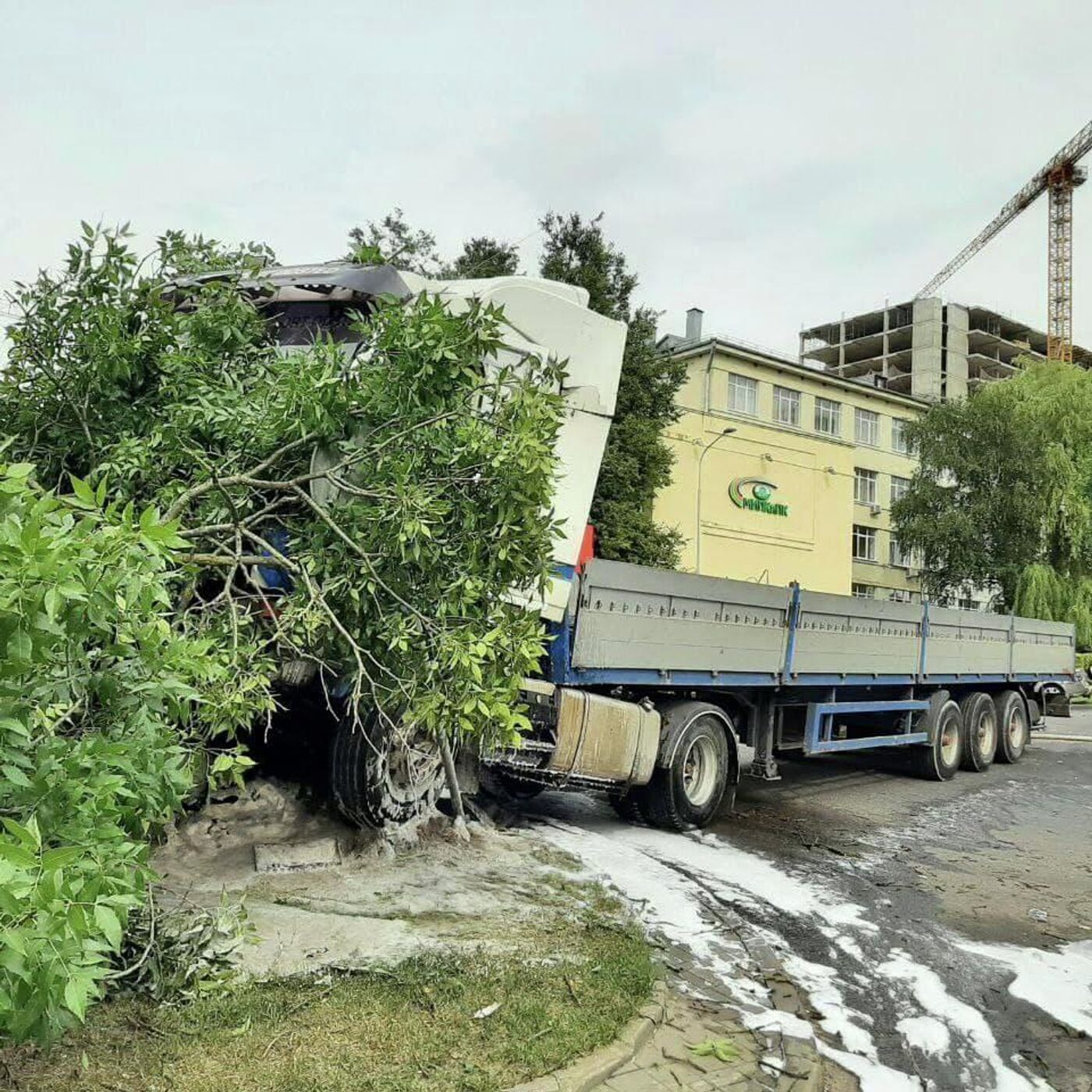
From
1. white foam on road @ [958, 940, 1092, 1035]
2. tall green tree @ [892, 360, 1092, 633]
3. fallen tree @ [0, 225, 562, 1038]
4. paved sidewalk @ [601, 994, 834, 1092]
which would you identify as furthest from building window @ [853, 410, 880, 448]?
paved sidewalk @ [601, 994, 834, 1092]

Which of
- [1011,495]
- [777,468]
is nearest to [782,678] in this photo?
[1011,495]

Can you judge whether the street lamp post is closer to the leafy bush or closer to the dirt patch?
the dirt patch

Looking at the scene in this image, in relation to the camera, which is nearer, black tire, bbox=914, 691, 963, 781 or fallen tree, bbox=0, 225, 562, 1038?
fallen tree, bbox=0, 225, 562, 1038

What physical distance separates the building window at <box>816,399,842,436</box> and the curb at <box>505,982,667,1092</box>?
46874 millimetres

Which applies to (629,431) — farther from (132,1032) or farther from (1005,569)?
(132,1032)

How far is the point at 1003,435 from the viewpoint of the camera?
35125 mm

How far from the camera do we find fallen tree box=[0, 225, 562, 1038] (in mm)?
2787

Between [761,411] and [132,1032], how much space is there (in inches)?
1760

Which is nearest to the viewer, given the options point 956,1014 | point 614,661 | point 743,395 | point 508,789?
point 956,1014

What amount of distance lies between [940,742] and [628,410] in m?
15.7

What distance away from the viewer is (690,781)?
834 centimetres

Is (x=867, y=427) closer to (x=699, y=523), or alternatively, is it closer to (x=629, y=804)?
(x=699, y=523)

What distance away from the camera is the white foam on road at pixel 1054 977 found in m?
4.91

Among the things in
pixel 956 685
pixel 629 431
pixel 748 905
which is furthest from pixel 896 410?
pixel 748 905
